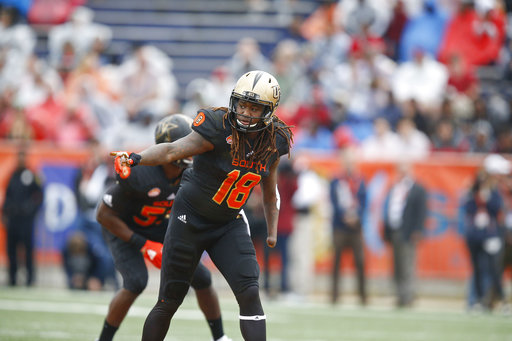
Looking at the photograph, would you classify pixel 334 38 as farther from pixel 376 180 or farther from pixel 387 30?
pixel 376 180

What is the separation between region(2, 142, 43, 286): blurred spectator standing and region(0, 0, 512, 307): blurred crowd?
2.71 ft

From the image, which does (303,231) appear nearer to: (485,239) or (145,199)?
Result: (485,239)

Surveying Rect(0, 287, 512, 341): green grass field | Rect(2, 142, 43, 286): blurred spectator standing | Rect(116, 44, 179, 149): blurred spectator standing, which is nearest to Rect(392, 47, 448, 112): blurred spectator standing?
Rect(116, 44, 179, 149): blurred spectator standing

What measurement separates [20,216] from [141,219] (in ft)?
20.9

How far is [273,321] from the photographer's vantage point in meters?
9.27

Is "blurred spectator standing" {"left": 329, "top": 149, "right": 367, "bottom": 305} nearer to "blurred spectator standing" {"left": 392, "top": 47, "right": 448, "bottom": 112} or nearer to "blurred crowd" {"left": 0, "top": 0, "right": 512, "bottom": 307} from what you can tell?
"blurred crowd" {"left": 0, "top": 0, "right": 512, "bottom": 307}

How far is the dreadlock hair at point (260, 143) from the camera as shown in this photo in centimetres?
518

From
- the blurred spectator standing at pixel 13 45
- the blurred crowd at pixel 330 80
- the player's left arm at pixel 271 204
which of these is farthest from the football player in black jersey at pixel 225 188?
the blurred spectator standing at pixel 13 45

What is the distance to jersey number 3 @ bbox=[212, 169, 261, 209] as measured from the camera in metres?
5.25

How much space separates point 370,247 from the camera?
42.0 feet

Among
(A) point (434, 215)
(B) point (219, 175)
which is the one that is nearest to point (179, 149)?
(B) point (219, 175)

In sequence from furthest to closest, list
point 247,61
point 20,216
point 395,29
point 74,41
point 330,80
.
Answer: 1. point 395,29
2. point 74,41
3. point 330,80
4. point 247,61
5. point 20,216

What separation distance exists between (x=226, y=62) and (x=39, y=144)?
16.3 feet

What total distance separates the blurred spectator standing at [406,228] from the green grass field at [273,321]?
42 centimetres
